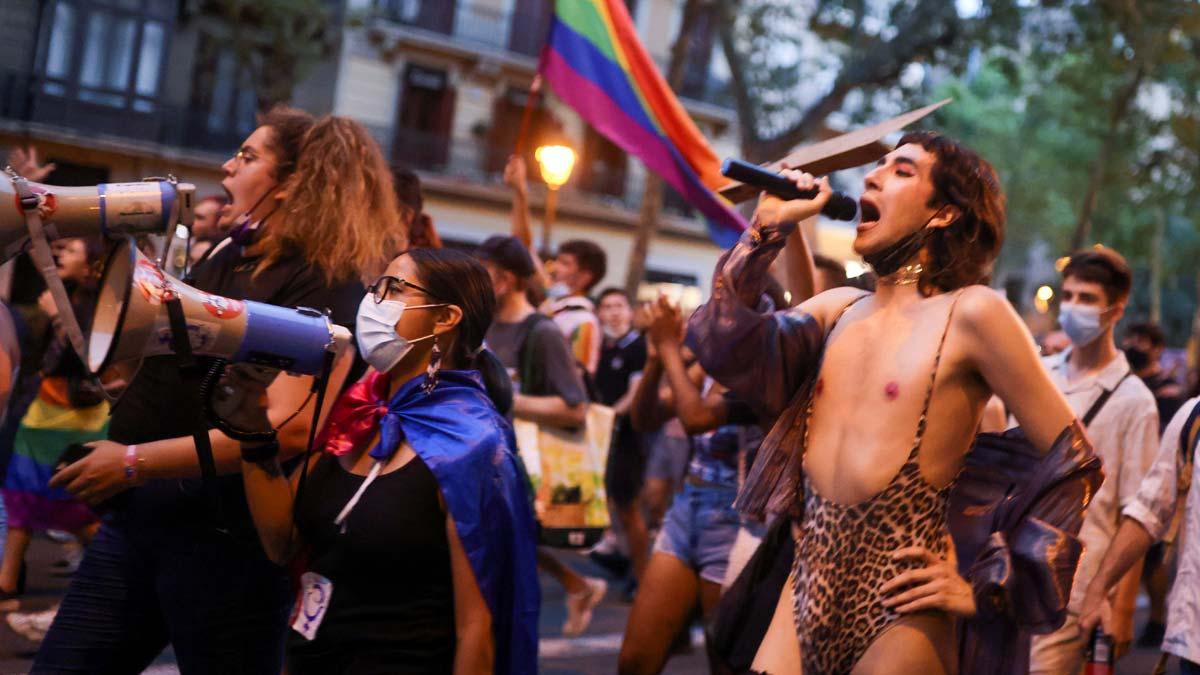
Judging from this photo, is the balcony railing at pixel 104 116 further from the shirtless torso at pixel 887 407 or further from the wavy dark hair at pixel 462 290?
the shirtless torso at pixel 887 407

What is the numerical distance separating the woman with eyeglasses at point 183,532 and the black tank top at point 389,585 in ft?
0.89

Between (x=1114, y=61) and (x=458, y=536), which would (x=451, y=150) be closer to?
(x=1114, y=61)

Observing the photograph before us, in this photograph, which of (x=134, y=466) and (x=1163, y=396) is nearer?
(x=134, y=466)

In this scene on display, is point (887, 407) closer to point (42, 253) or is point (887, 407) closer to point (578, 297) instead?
point (42, 253)

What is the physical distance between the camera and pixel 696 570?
559 centimetres

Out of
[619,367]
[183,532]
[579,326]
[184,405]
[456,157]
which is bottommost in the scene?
[619,367]

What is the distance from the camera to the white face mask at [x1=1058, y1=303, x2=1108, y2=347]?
6066mm

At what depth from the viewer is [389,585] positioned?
3.42 meters

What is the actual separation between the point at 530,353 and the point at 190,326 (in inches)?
157

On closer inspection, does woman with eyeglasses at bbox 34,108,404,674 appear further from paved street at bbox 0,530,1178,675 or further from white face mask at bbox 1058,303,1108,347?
white face mask at bbox 1058,303,1108,347

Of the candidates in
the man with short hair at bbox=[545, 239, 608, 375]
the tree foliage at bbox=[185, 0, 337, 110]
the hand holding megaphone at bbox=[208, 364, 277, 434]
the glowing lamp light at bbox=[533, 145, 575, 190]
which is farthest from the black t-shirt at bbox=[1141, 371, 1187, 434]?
the tree foliage at bbox=[185, 0, 337, 110]

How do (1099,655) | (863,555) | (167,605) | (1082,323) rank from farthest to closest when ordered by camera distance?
(1082,323) → (1099,655) → (167,605) → (863,555)

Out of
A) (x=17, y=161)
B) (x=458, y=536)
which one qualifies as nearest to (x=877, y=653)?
(x=458, y=536)

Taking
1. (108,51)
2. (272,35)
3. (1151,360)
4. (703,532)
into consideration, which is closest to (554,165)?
(1151,360)
